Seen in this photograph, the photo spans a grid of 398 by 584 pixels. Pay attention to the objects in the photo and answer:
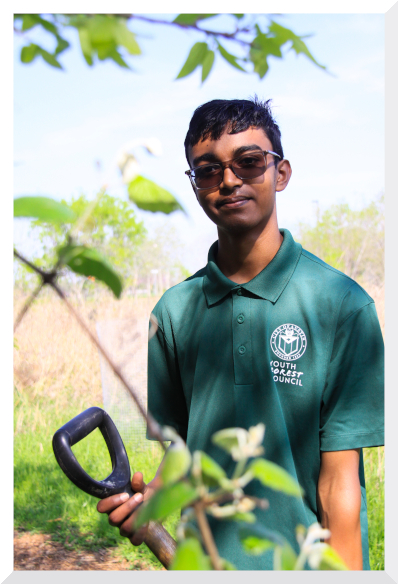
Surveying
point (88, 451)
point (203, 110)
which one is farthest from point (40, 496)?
point (203, 110)

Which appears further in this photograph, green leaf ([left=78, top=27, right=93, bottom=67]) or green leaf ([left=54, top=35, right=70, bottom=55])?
green leaf ([left=54, top=35, right=70, bottom=55])

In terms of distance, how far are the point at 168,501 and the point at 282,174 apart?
918 mm

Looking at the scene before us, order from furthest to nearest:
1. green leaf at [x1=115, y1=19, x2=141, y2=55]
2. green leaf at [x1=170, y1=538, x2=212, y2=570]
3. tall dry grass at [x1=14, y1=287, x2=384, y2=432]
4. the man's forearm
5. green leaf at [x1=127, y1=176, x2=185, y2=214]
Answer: tall dry grass at [x1=14, y1=287, x2=384, y2=432] < the man's forearm < green leaf at [x1=115, y1=19, x2=141, y2=55] < green leaf at [x1=127, y1=176, x2=185, y2=214] < green leaf at [x1=170, y1=538, x2=212, y2=570]

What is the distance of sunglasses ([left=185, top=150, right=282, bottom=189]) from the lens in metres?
0.94

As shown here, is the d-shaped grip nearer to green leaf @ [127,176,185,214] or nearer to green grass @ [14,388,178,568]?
green leaf @ [127,176,185,214]

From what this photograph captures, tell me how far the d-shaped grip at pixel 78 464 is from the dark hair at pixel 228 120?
0.58m

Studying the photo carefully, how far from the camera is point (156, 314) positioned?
110 centimetres

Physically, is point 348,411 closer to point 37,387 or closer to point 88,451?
point 88,451

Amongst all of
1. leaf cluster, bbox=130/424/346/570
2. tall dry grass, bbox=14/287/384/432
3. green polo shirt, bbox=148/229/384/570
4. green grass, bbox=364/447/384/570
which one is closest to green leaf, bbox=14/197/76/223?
leaf cluster, bbox=130/424/346/570

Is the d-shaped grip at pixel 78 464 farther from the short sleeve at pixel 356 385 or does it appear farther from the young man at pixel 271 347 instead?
the short sleeve at pixel 356 385

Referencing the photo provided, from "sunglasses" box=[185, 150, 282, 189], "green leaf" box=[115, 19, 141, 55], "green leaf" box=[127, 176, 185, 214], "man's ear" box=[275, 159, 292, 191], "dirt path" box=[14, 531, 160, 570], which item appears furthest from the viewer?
"dirt path" box=[14, 531, 160, 570]

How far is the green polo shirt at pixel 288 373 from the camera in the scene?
887 mm

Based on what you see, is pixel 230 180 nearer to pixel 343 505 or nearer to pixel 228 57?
pixel 228 57

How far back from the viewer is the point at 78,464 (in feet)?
2.07
